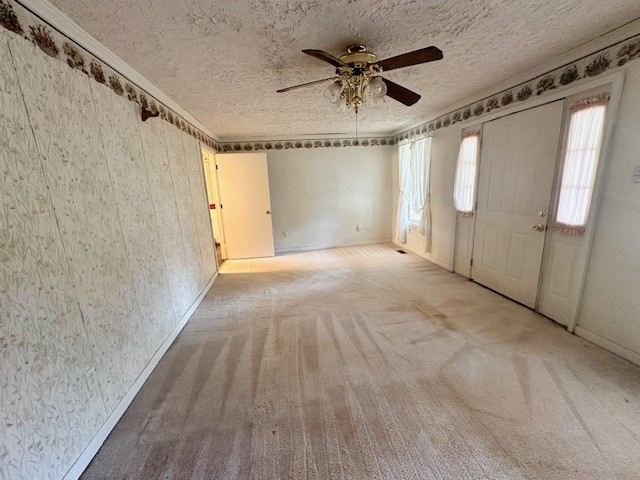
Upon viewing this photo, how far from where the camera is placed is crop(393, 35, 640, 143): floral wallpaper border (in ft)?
5.75

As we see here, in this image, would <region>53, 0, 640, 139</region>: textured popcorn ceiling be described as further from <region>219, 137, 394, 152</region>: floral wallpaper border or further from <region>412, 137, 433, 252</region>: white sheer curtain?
<region>219, 137, 394, 152</region>: floral wallpaper border

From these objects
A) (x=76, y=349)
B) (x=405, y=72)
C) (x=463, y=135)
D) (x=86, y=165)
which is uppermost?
(x=405, y=72)

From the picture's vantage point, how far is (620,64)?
178 centimetres

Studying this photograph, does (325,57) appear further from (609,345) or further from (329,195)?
(329,195)

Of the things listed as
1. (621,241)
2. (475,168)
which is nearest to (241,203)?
(475,168)

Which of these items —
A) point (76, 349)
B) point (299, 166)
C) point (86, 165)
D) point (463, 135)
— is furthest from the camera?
point (299, 166)

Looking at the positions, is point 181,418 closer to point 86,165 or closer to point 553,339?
point 86,165

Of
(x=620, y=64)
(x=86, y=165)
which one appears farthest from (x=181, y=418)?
(x=620, y=64)

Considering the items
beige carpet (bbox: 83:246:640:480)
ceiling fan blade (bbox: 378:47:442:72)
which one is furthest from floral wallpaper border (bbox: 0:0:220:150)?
beige carpet (bbox: 83:246:640:480)

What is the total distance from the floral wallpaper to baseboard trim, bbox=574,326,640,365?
333cm

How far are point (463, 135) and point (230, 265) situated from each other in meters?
3.96

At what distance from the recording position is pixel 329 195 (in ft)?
17.2

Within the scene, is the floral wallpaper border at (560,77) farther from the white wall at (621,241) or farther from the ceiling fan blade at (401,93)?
the ceiling fan blade at (401,93)

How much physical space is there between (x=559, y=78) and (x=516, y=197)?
1014 mm
